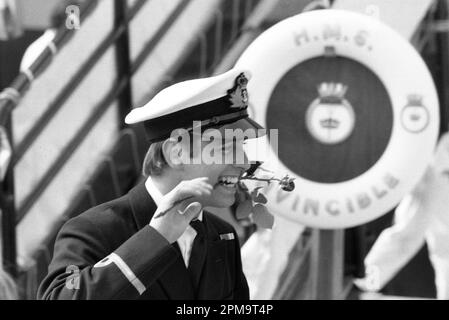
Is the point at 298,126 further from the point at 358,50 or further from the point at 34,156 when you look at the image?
the point at 34,156

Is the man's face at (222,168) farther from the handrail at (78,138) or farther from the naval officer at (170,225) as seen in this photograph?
the handrail at (78,138)

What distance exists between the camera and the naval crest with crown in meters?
3.10

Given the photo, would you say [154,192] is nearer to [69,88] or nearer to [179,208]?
[179,208]

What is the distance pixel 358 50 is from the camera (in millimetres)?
3088

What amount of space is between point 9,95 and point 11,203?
39cm

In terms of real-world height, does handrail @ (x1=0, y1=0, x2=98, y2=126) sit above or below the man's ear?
above

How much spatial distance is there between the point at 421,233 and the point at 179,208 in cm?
198

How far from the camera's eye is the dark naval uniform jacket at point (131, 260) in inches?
61.7

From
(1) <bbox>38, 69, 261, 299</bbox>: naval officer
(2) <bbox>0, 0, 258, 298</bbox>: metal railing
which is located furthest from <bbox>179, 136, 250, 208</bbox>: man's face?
(2) <bbox>0, 0, 258, 298</bbox>: metal railing

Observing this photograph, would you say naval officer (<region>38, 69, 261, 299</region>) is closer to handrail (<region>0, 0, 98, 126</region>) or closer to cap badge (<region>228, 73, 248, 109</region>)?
cap badge (<region>228, 73, 248, 109</region>)

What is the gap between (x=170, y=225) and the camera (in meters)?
1.56

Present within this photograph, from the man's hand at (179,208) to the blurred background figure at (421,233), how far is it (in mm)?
1882

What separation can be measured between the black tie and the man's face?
0.15 meters
